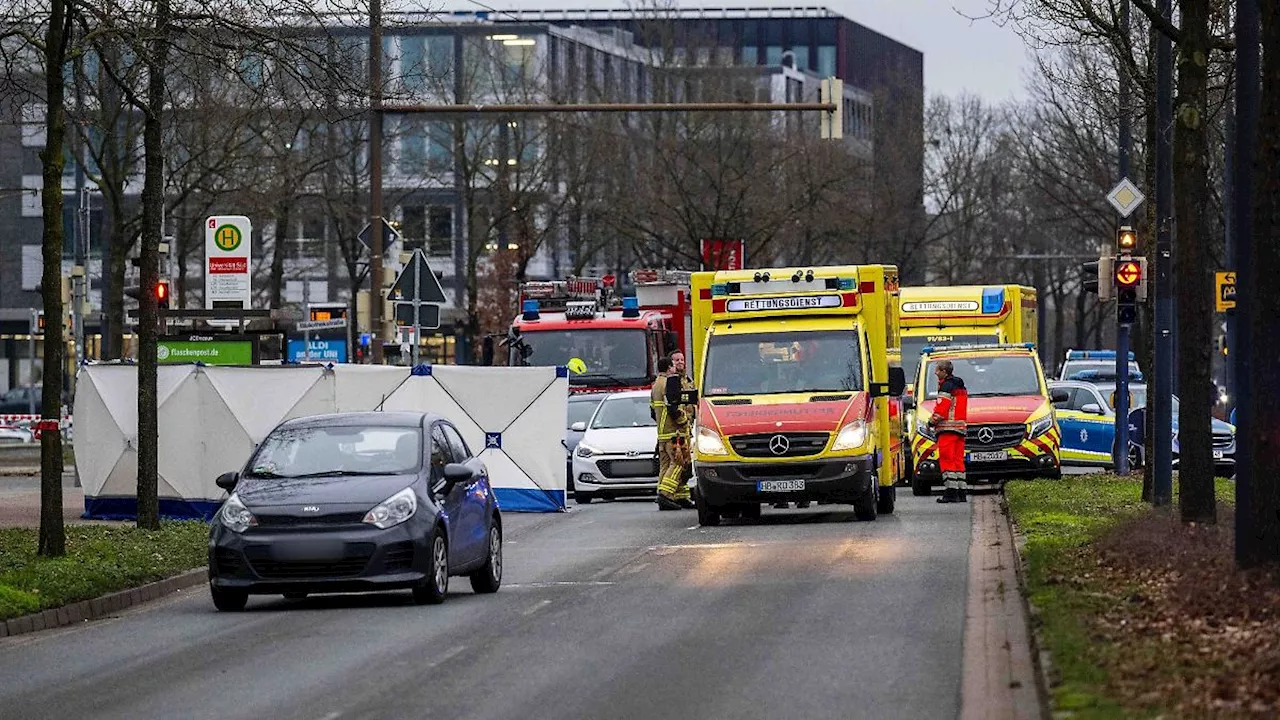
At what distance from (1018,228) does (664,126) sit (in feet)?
63.2

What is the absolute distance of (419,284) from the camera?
1252 inches

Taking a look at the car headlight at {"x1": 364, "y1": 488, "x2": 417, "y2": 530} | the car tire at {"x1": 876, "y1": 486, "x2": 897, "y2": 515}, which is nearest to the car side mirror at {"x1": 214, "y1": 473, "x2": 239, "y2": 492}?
the car headlight at {"x1": 364, "y1": 488, "x2": 417, "y2": 530}

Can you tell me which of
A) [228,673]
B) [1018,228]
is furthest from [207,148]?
[1018,228]

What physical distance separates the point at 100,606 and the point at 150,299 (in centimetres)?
568

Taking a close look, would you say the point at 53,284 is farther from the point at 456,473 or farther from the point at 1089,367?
the point at 1089,367

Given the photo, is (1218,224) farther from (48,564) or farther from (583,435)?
(48,564)

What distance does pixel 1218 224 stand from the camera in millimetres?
52562

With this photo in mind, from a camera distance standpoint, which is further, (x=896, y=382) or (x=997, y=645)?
(x=896, y=382)

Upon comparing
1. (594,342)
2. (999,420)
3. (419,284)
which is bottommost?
(999,420)

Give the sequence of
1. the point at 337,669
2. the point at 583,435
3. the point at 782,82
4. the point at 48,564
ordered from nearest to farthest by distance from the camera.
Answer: the point at 337,669
the point at 48,564
the point at 583,435
the point at 782,82

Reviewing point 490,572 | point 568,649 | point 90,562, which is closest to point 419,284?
point 90,562

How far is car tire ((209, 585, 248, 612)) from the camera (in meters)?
17.7

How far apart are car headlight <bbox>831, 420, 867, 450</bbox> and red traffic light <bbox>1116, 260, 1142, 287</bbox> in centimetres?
385

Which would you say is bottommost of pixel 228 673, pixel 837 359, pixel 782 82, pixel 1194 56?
pixel 228 673
